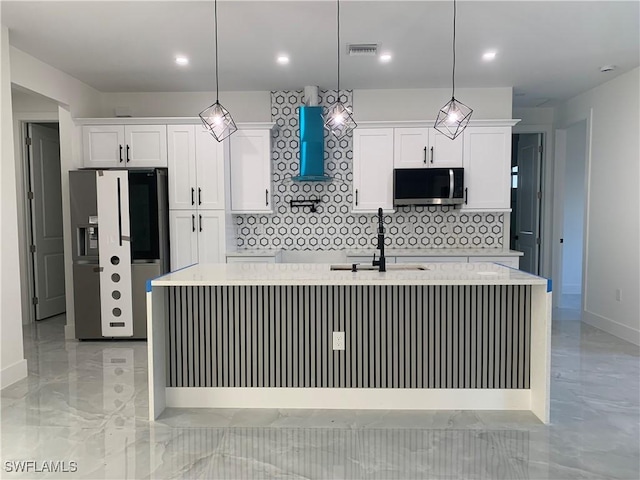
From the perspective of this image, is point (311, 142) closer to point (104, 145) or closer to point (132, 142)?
point (132, 142)

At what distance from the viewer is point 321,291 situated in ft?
10.5

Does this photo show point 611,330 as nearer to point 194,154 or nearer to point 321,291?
point 321,291

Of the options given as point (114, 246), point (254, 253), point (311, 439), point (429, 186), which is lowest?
point (311, 439)

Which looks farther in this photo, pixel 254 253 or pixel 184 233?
pixel 254 253

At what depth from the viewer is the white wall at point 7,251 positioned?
3.61 meters

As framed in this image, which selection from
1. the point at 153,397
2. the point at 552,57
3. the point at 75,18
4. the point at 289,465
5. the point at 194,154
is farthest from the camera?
the point at 194,154

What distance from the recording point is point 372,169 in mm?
5301

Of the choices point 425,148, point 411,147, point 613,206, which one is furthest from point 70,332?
point 613,206

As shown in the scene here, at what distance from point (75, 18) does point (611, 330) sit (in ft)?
19.5

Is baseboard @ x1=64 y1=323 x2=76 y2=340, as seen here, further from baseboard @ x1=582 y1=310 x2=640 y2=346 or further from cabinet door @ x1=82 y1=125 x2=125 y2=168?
baseboard @ x1=582 y1=310 x2=640 y2=346

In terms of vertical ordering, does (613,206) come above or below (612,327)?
above

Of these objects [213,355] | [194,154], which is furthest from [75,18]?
[213,355]

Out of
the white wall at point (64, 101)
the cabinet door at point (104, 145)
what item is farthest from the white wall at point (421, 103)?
the white wall at point (64, 101)

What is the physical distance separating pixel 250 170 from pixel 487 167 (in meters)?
2.70
